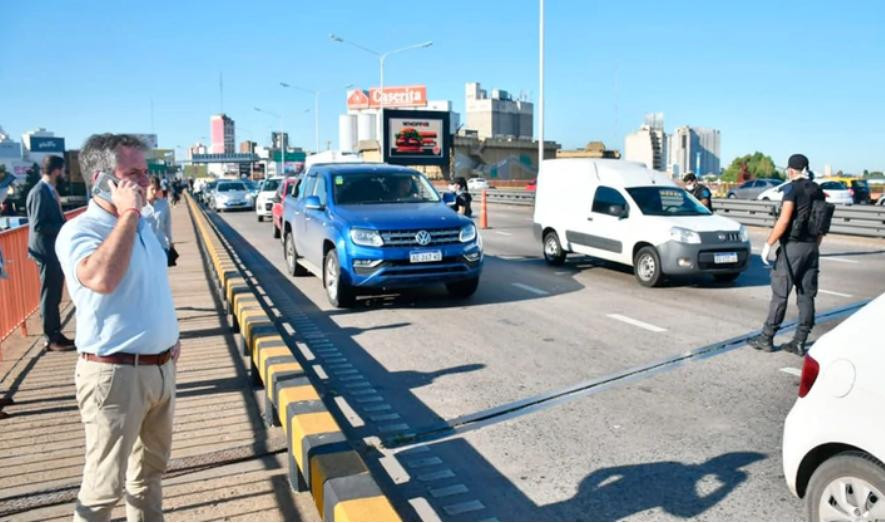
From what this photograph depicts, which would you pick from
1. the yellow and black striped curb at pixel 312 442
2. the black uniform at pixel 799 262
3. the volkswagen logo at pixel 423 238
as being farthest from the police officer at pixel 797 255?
the yellow and black striped curb at pixel 312 442

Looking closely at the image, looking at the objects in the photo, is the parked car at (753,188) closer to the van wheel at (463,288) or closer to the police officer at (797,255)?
the van wheel at (463,288)

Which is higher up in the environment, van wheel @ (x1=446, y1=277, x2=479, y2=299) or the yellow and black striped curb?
the yellow and black striped curb

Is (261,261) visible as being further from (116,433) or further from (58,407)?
(116,433)

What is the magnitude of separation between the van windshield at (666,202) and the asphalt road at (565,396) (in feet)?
4.63

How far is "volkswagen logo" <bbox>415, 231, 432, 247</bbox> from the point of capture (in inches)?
374

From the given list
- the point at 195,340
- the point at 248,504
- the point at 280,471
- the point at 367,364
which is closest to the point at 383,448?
the point at 280,471

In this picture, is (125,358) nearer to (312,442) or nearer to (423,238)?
(312,442)

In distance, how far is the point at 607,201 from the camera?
12766mm

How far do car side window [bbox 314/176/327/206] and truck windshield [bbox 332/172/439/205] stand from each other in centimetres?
22

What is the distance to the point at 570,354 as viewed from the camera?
7383mm

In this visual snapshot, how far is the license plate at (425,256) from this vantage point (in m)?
9.45

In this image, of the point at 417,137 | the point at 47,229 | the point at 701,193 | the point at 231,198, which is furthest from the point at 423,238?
the point at 417,137

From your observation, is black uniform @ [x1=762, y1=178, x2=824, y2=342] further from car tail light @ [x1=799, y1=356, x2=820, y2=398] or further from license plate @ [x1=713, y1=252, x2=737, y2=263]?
license plate @ [x1=713, y1=252, x2=737, y2=263]

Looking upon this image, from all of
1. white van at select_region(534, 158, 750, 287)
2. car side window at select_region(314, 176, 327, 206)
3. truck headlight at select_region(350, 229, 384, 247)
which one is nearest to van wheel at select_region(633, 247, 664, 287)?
white van at select_region(534, 158, 750, 287)
